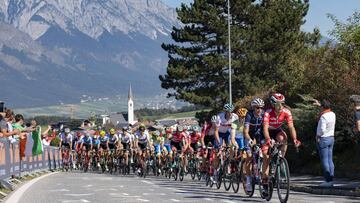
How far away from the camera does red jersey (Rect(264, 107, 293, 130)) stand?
1423 cm

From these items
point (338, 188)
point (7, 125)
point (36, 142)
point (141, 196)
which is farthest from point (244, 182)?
point (36, 142)

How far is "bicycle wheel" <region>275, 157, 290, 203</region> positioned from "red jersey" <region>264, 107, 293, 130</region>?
0.80 m

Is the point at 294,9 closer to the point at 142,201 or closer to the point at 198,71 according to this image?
the point at 198,71

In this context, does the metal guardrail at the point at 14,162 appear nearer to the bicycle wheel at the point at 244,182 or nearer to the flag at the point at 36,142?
the flag at the point at 36,142

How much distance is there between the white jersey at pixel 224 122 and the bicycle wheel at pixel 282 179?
4.90 m

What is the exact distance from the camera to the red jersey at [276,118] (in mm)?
14234

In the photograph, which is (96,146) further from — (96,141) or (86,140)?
(86,140)

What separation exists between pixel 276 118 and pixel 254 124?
2.76 feet

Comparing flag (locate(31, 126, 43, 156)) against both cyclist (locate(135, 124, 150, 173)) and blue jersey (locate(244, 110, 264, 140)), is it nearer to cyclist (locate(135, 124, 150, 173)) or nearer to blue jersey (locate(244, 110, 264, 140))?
cyclist (locate(135, 124, 150, 173))

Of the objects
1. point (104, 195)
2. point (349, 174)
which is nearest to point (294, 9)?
point (349, 174)

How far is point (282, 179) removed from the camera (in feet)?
44.8

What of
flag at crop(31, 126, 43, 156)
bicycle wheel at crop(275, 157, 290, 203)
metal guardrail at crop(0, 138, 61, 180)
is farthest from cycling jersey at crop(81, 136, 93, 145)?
bicycle wheel at crop(275, 157, 290, 203)

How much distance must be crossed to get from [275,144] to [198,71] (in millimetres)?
47147

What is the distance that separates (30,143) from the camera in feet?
94.4
